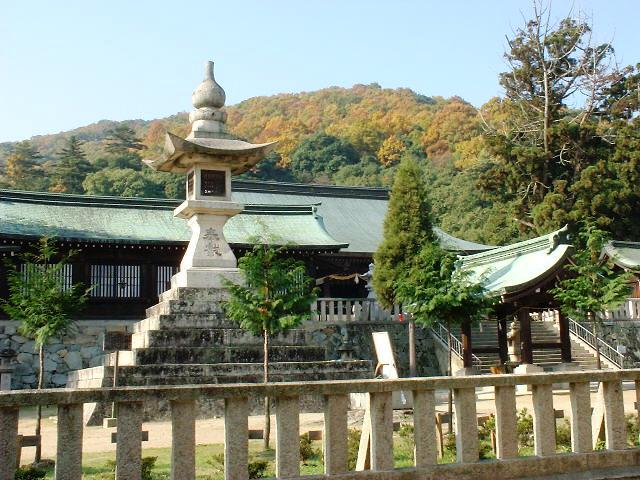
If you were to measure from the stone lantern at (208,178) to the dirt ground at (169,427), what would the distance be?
4605 millimetres

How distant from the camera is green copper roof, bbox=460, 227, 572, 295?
20.3m

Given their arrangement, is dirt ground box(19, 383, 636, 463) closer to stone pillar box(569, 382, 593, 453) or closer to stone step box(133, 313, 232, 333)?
stone step box(133, 313, 232, 333)

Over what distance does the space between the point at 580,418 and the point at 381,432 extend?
7.10 feet

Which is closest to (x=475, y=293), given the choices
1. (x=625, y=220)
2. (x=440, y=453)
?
(x=440, y=453)

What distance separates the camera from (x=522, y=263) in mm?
22531

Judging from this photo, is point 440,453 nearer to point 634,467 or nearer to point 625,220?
point 634,467

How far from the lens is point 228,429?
615 centimetres

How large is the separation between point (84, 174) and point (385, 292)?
42.6 m

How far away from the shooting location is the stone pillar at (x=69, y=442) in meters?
5.70

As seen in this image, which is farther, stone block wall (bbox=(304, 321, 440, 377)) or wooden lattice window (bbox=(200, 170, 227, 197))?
stone block wall (bbox=(304, 321, 440, 377))

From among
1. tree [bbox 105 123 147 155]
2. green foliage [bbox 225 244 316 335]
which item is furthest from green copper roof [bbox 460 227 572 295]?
tree [bbox 105 123 147 155]

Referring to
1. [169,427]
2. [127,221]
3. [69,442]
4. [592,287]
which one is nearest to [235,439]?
[69,442]

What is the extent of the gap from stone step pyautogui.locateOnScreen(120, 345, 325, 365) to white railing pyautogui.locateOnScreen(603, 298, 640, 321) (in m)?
13.8

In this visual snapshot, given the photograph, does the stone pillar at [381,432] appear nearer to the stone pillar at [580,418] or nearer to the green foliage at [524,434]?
the stone pillar at [580,418]
